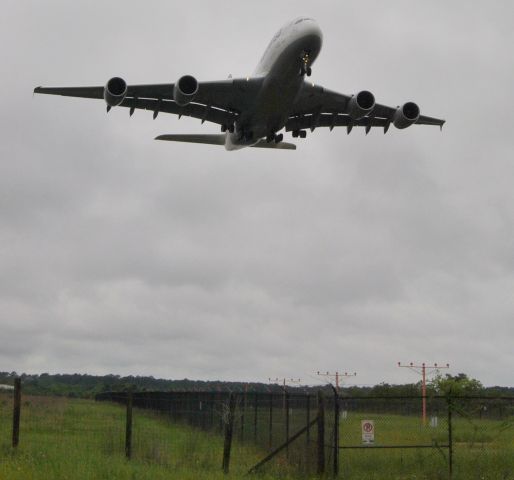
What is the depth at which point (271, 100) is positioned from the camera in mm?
26734

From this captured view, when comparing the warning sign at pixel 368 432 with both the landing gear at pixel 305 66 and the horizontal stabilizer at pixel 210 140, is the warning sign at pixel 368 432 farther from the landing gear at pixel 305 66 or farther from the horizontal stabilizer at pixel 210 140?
the horizontal stabilizer at pixel 210 140

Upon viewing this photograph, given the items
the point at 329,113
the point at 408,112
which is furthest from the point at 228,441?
the point at 329,113

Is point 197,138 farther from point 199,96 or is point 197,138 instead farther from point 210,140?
point 199,96

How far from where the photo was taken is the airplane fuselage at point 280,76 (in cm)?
2436

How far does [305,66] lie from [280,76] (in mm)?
883

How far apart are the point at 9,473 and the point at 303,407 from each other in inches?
267

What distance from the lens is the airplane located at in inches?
992

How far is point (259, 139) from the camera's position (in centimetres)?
3127

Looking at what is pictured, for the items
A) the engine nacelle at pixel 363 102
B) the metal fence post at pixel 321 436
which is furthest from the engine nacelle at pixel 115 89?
the metal fence post at pixel 321 436

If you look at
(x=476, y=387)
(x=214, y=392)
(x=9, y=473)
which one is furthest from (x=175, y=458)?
(x=476, y=387)

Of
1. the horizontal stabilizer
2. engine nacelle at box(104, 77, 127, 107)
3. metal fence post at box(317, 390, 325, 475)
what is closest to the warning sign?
metal fence post at box(317, 390, 325, 475)

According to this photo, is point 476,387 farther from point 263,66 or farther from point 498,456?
point 498,456

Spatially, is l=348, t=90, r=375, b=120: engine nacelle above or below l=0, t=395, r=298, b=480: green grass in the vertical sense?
above

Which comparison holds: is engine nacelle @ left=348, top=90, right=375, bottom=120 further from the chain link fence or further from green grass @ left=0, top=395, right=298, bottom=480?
green grass @ left=0, top=395, right=298, bottom=480
